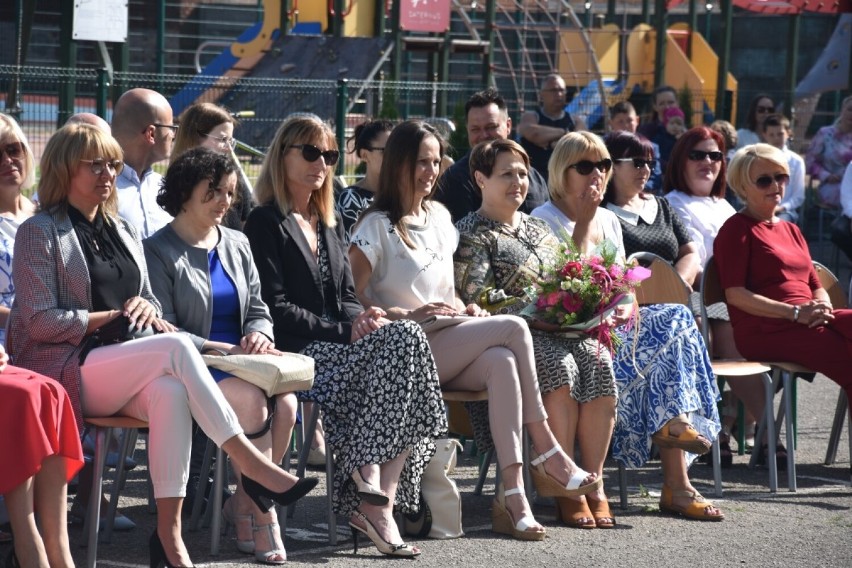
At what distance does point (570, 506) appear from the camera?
19.6ft

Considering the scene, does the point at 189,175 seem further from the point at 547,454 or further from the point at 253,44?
the point at 253,44

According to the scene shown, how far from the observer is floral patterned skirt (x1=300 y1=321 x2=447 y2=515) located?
5.38 meters

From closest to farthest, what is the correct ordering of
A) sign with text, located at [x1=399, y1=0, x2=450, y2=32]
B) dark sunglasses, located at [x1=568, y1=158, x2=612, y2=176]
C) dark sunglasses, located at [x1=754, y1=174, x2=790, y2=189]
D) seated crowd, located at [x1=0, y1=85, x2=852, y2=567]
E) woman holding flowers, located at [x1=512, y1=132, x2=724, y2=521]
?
1. seated crowd, located at [x1=0, y1=85, x2=852, y2=567]
2. woman holding flowers, located at [x1=512, y1=132, x2=724, y2=521]
3. dark sunglasses, located at [x1=568, y1=158, x2=612, y2=176]
4. dark sunglasses, located at [x1=754, y1=174, x2=790, y2=189]
5. sign with text, located at [x1=399, y1=0, x2=450, y2=32]

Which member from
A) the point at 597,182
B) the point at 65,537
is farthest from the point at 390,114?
the point at 65,537

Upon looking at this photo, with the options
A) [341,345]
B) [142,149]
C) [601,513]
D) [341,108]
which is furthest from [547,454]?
[341,108]

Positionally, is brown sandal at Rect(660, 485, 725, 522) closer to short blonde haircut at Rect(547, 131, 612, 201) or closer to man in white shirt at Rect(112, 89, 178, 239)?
short blonde haircut at Rect(547, 131, 612, 201)

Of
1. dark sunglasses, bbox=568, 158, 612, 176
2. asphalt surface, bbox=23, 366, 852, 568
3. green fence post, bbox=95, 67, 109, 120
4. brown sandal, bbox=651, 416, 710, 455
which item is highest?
green fence post, bbox=95, 67, 109, 120

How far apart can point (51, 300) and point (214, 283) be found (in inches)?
30.6

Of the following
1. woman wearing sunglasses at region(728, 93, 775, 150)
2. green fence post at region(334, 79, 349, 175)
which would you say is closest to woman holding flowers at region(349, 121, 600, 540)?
green fence post at region(334, 79, 349, 175)

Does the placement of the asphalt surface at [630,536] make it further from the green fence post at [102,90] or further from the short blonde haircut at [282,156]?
the green fence post at [102,90]

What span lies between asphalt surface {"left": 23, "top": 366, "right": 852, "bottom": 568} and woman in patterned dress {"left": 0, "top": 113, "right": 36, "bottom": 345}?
107 centimetres

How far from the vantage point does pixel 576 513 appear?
19.5 feet

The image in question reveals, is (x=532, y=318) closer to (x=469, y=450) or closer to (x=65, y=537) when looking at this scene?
(x=469, y=450)

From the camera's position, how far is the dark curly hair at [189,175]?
5.48 metres
